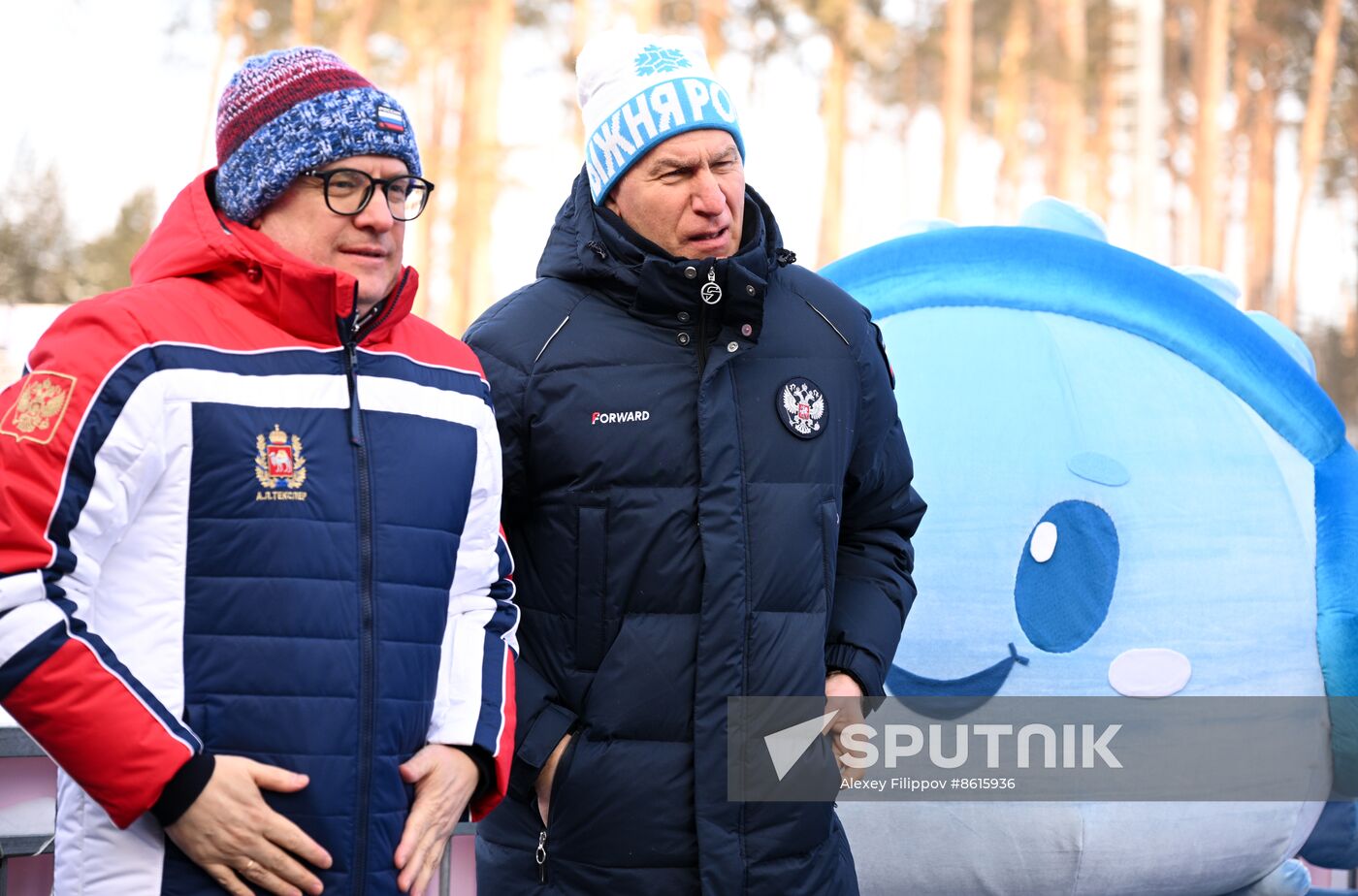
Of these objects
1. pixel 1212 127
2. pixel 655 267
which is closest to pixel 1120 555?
pixel 655 267

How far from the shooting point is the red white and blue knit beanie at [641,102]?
2.90 meters

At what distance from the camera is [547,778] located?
2734 mm

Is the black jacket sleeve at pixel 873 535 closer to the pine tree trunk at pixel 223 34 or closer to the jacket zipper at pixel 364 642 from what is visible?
the jacket zipper at pixel 364 642

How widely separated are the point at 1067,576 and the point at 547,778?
55.9 inches

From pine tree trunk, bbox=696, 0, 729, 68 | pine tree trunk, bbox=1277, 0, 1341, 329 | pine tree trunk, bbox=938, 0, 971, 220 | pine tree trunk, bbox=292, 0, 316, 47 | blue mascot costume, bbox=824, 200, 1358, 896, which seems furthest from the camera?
pine tree trunk, bbox=1277, 0, 1341, 329

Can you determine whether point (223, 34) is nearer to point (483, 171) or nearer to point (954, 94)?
point (483, 171)

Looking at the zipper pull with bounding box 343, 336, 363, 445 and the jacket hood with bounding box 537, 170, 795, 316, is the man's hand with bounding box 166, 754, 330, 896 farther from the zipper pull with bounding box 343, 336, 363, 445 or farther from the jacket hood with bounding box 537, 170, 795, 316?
the jacket hood with bounding box 537, 170, 795, 316

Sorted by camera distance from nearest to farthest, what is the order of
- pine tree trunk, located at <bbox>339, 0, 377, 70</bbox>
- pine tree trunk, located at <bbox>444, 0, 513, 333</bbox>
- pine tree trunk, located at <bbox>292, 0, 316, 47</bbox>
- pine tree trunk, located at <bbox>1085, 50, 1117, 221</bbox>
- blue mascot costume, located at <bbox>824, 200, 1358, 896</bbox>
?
blue mascot costume, located at <bbox>824, 200, 1358, 896</bbox>, pine tree trunk, located at <bbox>339, 0, 377, 70</bbox>, pine tree trunk, located at <bbox>292, 0, 316, 47</bbox>, pine tree trunk, located at <bbox>444, 0, 513, 333</bbox>, pine tree trunk, located at <bbox>1085, 50, 1117, 221</bbox>

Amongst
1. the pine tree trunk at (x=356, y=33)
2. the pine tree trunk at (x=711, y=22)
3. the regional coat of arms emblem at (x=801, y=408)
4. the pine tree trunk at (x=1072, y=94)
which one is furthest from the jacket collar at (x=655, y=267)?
the pine tree trunk at (x=1072, y=94)

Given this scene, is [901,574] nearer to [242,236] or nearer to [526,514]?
[526,514]

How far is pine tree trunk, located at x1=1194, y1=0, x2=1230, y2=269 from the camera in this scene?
27.3 meters

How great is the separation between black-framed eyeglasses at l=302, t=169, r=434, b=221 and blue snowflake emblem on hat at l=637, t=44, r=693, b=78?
0.73 meters

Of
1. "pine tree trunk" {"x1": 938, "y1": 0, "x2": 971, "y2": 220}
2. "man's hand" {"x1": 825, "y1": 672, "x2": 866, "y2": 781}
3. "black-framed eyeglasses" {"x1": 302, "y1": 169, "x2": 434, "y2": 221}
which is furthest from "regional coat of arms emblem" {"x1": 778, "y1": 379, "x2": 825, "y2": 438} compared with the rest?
"pine tree trunk" {"x1": 938, "y1": 0, "x2": 971, "y2": 220}

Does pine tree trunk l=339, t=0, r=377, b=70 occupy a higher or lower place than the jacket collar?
higher
